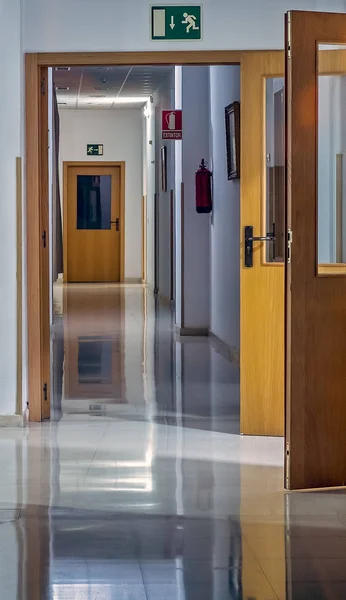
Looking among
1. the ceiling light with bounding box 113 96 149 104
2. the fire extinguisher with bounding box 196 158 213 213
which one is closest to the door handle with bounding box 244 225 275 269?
the fire extinguisher with bounding box 196 158 213 213

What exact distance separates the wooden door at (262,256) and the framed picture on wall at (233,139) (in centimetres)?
245

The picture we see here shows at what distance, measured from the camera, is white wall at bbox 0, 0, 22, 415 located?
5.98 meters

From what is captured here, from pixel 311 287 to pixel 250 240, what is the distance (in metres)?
1.32

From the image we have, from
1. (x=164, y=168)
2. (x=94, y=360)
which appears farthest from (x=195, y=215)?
(x=164, y=168)

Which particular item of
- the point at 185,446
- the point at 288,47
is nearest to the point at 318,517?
the point at 185,446

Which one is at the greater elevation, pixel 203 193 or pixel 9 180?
pixel 203 193

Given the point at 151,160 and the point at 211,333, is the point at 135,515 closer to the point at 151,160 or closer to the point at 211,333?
the point at 211,333

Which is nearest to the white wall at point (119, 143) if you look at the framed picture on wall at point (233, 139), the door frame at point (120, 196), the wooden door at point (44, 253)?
the door frame at point (120, 196)

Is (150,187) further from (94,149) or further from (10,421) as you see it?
(10,421)

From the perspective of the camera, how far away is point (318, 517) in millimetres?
4094

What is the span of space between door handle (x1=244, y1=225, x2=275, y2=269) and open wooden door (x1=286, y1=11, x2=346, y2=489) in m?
1.20

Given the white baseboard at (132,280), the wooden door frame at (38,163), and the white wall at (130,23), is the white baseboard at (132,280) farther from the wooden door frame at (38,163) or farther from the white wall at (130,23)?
the white wall at (130,23)

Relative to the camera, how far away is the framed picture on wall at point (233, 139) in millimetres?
8367

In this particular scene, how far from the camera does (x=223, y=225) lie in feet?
32.1
